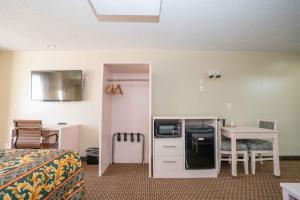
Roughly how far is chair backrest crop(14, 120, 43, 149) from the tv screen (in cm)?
90

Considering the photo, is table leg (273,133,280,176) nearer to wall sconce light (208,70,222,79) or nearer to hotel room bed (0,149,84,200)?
wall sconce light (208,70,222,79)

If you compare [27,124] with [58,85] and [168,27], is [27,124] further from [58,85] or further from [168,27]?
[168,27]

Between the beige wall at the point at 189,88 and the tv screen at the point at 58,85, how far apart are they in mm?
163

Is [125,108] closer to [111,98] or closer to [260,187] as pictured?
[111,98]

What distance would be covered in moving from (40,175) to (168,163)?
1.91 meters

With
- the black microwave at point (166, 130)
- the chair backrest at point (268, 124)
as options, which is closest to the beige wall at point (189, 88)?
the chair backrest at point (268, 124)

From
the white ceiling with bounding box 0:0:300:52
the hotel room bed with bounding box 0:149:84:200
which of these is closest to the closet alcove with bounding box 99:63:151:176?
the white ceiling with bounding box 0:0:300:52

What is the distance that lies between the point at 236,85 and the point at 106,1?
289 centimetres

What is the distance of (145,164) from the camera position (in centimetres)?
321

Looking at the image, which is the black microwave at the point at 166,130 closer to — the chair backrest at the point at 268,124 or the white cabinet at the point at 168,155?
the white cabinet at the point at 168,155

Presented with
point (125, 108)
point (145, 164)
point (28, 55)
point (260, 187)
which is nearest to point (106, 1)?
point (125, 108)

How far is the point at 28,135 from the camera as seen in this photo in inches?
100

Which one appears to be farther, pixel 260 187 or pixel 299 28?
pixel 299 28

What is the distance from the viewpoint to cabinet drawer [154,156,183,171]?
259 centimetres
